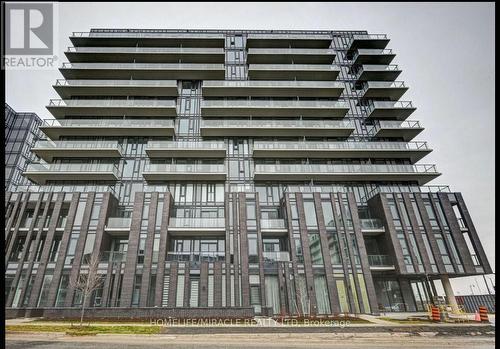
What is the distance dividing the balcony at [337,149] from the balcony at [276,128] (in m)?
2.27

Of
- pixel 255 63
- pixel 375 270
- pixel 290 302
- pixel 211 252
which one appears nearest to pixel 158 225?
pixel 211 252

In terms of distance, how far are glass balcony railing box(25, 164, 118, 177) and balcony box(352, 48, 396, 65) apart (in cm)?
3952

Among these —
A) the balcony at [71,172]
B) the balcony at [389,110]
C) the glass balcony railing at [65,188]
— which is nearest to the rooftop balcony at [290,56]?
the balcony at [389,110]

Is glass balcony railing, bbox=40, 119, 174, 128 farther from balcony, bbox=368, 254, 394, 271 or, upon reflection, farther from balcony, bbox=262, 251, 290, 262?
balcony, bbox=368, 254, 394, 271

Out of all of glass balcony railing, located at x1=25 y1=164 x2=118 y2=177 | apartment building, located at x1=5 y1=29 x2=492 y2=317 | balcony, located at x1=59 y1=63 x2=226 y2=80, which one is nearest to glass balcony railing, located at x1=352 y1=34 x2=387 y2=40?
apartment building, located at x1=5 y1=29 x2=492 y2=317

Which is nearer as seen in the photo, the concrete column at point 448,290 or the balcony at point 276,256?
the concrete column at point 448,290

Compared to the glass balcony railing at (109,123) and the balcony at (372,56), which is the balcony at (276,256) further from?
the balcony at (372,56)

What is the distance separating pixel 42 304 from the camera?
25.9 m

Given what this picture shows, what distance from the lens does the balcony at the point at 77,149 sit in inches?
1427

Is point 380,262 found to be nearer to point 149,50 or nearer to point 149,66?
point 149,66

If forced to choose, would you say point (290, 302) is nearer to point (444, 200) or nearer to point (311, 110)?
point (444, 200)

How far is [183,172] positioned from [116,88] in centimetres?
1716

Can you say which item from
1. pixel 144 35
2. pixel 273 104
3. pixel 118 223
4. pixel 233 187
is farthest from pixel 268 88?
pixel 118 223

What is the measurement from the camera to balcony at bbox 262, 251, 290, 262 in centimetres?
2908
